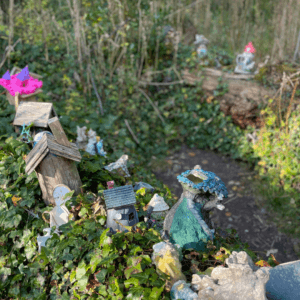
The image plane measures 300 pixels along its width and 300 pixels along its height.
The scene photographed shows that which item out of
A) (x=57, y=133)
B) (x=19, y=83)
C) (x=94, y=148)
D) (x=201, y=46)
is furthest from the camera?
(x=201, y=46)

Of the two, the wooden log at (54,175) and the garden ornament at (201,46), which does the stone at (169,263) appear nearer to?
the wooden log at (54,175)

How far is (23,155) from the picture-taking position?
2637mm

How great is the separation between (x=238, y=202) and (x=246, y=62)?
2.79 metres

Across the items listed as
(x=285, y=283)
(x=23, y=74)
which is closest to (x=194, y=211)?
(x=285, y=283)

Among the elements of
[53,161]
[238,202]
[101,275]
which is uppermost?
[53,161]

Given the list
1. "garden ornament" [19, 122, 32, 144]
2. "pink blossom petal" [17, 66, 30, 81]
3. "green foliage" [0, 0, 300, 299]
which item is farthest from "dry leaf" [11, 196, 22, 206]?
"pink blossom petal" [17, 66, 30, 81]

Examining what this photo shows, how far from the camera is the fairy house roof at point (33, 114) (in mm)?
2688

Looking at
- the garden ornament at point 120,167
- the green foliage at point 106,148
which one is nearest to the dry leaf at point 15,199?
the green foliage at point 106,148

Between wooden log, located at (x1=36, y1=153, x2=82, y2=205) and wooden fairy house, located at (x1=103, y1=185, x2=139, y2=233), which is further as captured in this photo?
wooden log, located at (x1=36, y1=153, x2=82, y2=205)

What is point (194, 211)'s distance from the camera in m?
1.84

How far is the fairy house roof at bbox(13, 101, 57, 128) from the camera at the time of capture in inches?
106

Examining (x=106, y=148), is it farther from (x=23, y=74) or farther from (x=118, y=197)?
(x=118, y=197)

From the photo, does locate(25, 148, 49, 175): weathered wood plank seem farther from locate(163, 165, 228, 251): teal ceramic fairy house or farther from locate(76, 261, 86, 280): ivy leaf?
locate(163, 165, 228, 251): teal ceramic fairy house

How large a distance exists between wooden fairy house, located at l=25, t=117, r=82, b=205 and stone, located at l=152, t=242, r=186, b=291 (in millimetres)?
1003
